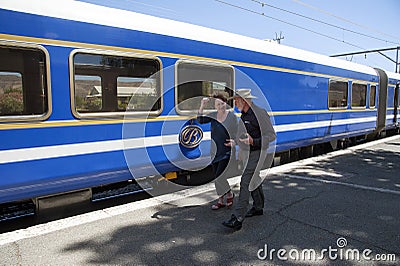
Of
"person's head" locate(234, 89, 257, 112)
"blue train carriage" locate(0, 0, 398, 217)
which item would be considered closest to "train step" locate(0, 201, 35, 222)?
"blue train carriage" locate(0, 0, 398, 217)

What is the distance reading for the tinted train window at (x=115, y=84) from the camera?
158 inches

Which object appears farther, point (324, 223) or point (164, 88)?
point (164, 88)

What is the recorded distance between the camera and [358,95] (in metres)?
10.3

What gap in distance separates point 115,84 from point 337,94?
6.95 meters

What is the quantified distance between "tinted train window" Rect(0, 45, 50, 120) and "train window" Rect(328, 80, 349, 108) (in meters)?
7.35

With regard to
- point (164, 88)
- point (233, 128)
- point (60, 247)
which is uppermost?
point (164, 88)

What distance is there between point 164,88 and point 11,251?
280 cm

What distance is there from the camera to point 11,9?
11.3 ft

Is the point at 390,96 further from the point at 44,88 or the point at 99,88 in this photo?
the point at 44,88

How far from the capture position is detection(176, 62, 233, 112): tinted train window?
5016mm

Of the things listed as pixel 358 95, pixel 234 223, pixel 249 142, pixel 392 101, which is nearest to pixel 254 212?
pixel 234 223

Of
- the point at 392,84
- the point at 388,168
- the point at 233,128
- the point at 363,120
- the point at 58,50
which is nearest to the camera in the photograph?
the point at 58,50

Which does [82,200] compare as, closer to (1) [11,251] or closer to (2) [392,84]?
(1) [11,251]

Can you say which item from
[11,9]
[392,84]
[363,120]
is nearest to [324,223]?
[11,9]
